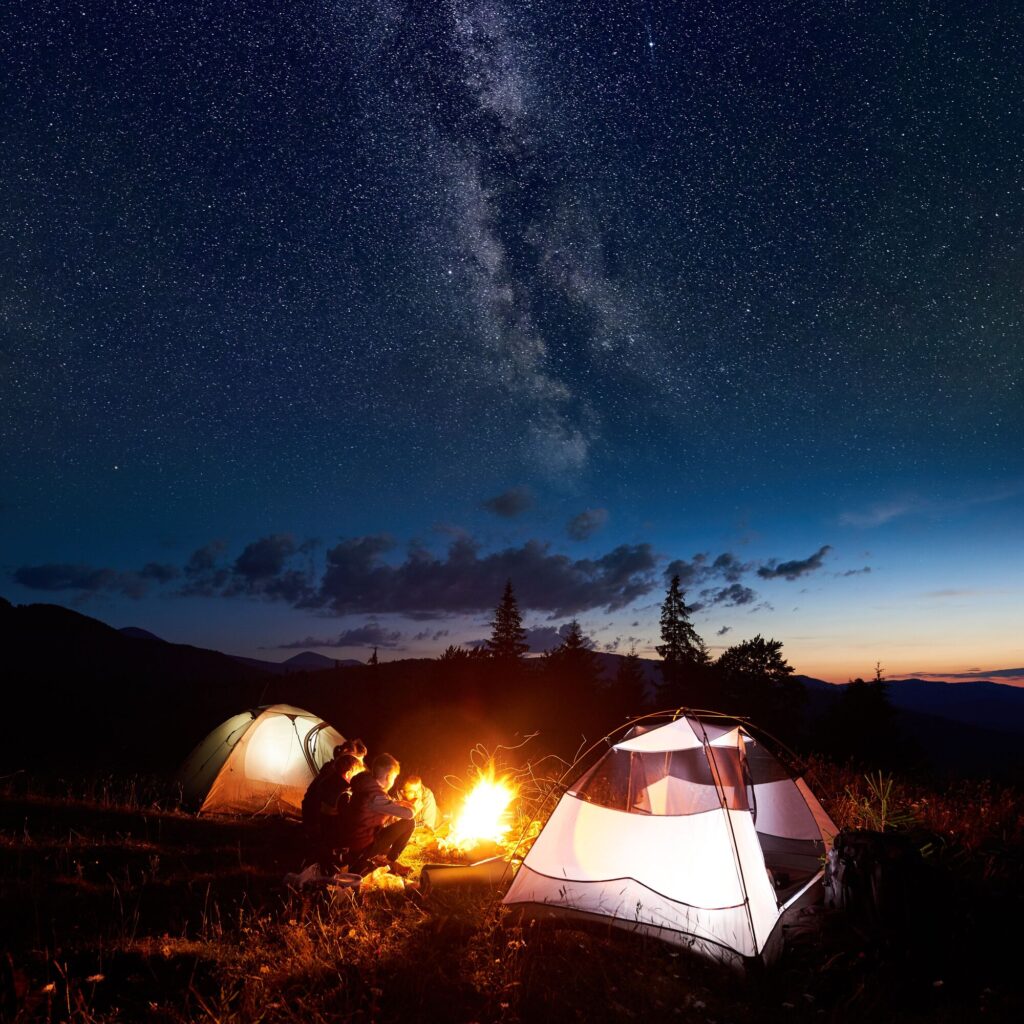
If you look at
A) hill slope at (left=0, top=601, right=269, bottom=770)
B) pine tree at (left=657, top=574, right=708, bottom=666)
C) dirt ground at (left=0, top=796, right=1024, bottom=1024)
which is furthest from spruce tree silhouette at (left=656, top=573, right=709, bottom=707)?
dirt ground at (left=0, top=796, right=1024, bottom=1024)

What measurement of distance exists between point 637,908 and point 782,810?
96.7 inches

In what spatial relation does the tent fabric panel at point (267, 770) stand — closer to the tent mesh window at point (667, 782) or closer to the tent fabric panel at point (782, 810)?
the tent mesh window at point (667, 782)

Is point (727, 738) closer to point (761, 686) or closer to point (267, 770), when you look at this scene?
point (267, 770)

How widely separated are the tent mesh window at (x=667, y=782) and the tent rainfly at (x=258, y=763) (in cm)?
637

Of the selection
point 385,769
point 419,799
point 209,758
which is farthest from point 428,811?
point 209,758

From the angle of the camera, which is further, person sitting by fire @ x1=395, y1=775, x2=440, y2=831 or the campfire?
person sitting by fire @ x1=395, y1=775, x2=440, y2=831

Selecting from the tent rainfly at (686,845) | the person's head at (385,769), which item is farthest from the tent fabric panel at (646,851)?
the person's head at (385,769)

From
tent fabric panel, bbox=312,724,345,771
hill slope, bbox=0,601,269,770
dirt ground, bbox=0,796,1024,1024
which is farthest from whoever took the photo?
hill slope, bbox=0,601,269,770

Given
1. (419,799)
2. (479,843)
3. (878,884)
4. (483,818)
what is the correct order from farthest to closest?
(419,799)
(483,818)
(479,843)
(878,884)

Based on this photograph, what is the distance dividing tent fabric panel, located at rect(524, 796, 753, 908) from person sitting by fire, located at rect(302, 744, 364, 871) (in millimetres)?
2384

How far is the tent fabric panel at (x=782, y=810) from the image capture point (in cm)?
736

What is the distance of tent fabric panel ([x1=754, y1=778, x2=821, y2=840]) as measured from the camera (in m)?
7.36

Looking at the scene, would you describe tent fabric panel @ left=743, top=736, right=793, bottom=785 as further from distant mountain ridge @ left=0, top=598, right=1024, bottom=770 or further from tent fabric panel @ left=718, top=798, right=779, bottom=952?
distant mountain ridge @ left=0, top=598, right=1024, bottom=770

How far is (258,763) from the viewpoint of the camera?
11.2 m
